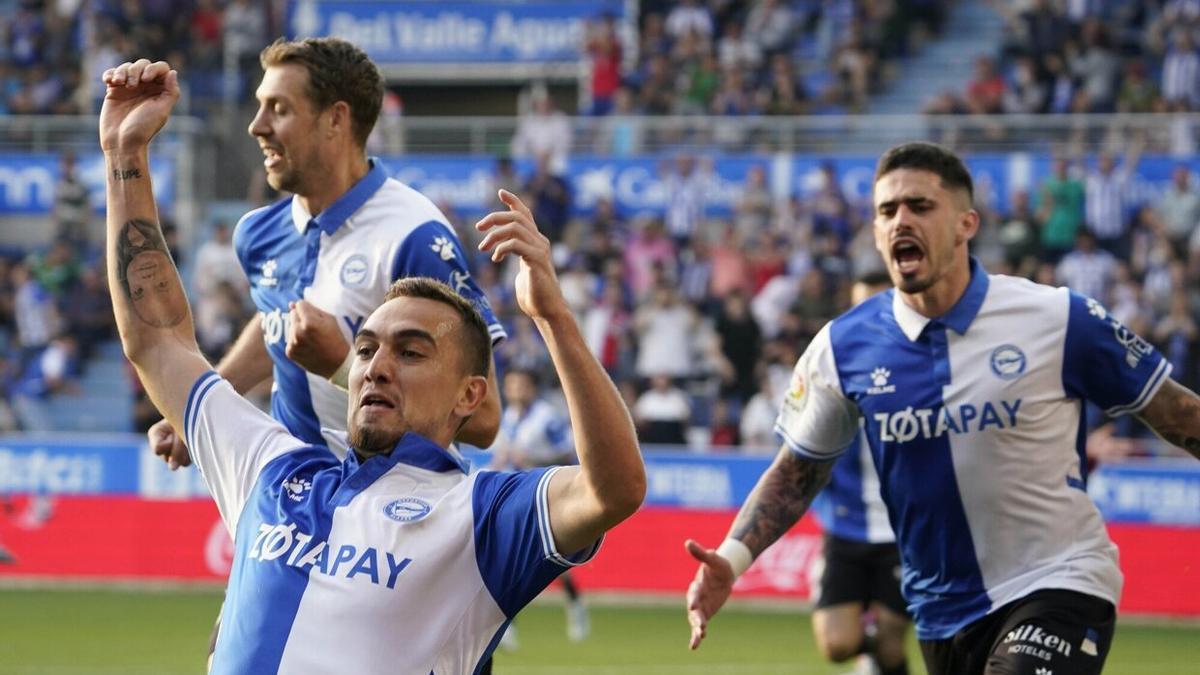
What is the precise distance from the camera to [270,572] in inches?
191

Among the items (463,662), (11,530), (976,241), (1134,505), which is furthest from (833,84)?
(463,662)

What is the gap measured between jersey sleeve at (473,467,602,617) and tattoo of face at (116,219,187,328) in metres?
1.13

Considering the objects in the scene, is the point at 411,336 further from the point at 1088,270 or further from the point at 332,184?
the point at 1088,270

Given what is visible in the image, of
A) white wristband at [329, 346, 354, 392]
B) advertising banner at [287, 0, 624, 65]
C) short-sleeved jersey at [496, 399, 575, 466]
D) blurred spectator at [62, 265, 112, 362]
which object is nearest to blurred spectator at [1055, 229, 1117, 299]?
short-sleeved jersey at [496, 399, 575, 466]

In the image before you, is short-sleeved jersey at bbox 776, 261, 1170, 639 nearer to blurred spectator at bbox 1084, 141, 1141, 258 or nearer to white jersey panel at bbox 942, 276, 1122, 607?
white jersey panel at bbox 942, 276, 1122, 607

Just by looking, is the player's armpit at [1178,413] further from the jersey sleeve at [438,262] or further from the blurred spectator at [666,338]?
the blurred spectator at [666,338]

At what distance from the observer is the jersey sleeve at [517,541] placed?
462 centimetres

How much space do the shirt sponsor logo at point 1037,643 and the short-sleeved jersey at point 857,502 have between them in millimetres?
4456

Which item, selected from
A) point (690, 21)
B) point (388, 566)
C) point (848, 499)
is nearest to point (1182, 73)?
point (690, 21)

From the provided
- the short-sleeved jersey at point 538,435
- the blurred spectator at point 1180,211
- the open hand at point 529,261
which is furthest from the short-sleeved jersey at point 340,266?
the blurred spectator at point 1180,211

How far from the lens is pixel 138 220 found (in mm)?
5348

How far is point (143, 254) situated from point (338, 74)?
1514 millimetres

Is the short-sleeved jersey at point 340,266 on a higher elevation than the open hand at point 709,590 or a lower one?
higher

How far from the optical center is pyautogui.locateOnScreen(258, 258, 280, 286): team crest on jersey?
6.83 metres
